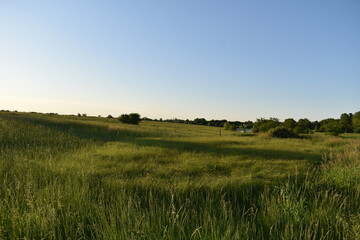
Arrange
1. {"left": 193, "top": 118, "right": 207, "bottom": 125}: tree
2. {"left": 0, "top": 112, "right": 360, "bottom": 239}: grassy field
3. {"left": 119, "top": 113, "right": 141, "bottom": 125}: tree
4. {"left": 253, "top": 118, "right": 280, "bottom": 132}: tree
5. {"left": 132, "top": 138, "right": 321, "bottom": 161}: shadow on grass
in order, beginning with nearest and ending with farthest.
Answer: {"left": 0, "top": 112, "right": 360, "bottom": 239}: grassy field, {"left": 132, "top": 138, "right": 321, "bottom": 161}: shadow on grass, {"left": 253, "top": 118, "right": 280, "bottom": 132}: tree, {"left": 119, "top": 113, "right": 141, "bottom": 125}: tree, {"left": 193, "top": 118, "right": 207, "bottom": 125}: tree

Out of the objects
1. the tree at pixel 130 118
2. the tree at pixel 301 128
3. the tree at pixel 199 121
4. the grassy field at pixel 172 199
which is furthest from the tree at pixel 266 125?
the tree at pixel 199 121

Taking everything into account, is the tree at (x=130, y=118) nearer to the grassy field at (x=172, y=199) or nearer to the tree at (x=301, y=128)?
the tree at (x=301, y=128)

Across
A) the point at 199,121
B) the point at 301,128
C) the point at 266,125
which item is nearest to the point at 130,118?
the point at 266,125

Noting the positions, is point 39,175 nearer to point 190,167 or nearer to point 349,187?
point 190,167

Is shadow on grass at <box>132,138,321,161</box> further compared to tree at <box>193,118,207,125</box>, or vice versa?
tree at <box>193,118,207,125</box>

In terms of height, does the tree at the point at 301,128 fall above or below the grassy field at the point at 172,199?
above

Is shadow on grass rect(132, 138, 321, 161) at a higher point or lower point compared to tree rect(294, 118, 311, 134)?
lower

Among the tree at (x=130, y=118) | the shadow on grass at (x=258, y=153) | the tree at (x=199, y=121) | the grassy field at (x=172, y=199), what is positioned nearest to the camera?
the grassy field at (x=172, y=199)

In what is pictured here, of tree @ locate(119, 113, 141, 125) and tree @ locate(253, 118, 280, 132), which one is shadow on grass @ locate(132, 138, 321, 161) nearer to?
tree @ locate(253, 118, 280, 132)

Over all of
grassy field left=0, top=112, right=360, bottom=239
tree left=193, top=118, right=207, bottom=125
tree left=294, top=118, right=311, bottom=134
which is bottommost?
grassy field left=0, top=112, right=360, bottom=239

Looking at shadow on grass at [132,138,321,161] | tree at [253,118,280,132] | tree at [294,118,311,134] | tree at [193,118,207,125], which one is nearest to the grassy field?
shadow on grass at [132,138,321,161]

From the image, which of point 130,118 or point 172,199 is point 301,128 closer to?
point 130,118

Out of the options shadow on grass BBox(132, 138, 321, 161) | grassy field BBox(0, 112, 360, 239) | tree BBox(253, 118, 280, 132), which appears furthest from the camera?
tree BBox(253, 118, 280, 132)

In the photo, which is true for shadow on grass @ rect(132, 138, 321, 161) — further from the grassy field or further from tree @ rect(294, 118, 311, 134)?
tree @ rect(294, 118, 311, 134)
